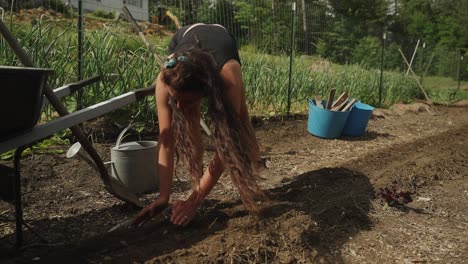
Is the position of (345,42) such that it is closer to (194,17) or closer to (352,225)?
(194,17)

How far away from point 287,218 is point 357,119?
3181mm

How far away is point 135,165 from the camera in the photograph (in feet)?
9.21

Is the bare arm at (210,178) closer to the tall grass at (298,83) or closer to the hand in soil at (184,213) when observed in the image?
the hand in soil at (184,213)

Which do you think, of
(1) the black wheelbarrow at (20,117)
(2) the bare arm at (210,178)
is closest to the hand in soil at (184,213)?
(2) the bare arm at (210,178)

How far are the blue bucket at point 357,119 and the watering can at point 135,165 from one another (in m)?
3.11

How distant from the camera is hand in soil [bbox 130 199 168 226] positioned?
2.18m

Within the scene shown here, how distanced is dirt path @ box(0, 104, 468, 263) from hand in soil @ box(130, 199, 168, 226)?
49mm

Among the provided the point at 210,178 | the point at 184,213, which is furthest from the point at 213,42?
the point at 184,213

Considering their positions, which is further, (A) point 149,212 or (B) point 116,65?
(B) point 116,65

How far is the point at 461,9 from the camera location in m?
28.7

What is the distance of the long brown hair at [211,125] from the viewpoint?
177 centimetres

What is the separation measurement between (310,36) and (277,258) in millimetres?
7918

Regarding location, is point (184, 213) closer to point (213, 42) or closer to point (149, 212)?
point (149, 212)

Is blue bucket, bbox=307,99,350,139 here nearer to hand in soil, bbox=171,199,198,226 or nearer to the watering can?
the watering can
